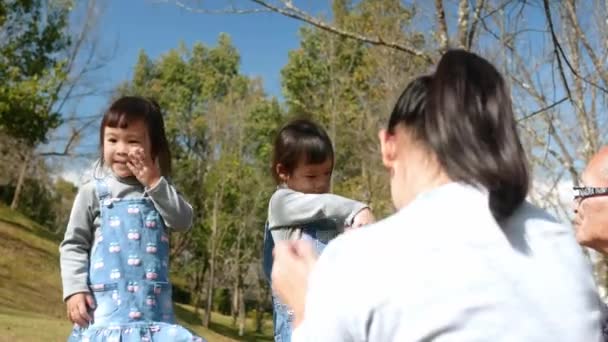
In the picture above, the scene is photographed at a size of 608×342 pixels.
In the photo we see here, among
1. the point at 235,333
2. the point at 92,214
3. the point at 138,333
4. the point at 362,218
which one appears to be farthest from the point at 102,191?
the point at 235,333

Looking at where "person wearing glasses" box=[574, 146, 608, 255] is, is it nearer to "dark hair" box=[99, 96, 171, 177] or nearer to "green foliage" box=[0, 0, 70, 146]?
"dark hair" box=[99, 96, 171, 177]

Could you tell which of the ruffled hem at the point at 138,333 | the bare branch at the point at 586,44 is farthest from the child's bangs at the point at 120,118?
the bare branch at the point at 586,44

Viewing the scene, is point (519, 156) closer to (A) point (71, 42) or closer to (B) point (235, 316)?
(A) point (71, 42)

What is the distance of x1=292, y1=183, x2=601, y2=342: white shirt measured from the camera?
3.79ft

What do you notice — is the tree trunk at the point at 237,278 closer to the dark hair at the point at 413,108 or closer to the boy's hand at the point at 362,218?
the boy's hand at the point at 362,218

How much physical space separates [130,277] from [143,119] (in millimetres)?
578

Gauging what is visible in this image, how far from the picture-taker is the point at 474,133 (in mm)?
1271

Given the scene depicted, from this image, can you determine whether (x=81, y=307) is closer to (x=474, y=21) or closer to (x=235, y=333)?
(x=474, y=21)

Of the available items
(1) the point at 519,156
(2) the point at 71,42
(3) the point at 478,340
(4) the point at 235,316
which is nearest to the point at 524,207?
(1) the point at 519,156

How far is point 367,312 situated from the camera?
1155 millimetres

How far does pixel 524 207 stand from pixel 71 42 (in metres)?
21.7

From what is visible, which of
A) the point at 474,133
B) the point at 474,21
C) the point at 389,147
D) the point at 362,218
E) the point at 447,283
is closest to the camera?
the point at 447,283

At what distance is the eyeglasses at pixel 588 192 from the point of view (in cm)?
261

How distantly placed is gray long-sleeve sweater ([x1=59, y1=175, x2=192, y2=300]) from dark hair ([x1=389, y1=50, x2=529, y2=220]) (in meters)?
1.64
